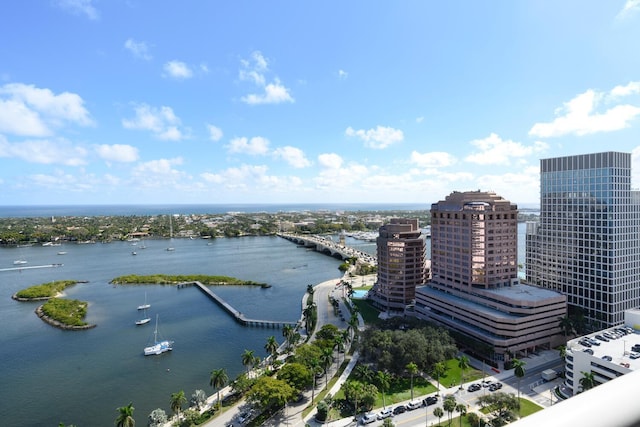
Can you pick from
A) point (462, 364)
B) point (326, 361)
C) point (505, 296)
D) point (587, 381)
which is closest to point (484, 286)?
point (505, 296)

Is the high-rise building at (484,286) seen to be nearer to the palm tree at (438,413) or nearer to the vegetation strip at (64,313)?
the palm tree at (438,413)

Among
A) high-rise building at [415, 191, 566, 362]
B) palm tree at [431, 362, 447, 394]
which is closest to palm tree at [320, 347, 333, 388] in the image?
palm tree at [431, 362, 447, 394]

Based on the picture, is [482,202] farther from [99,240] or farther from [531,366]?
[99,240]

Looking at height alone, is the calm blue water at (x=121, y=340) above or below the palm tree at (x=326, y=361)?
below

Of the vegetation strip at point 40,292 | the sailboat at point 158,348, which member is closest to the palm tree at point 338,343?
the sailboat at point 158,348

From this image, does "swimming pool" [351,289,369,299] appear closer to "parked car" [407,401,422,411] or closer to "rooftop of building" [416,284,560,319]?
"rooftop of building" [416,284,560,319]
